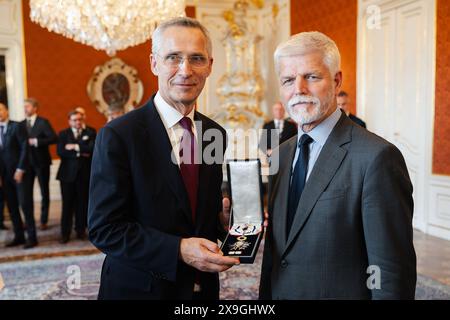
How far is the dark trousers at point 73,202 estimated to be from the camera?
17.8 feet

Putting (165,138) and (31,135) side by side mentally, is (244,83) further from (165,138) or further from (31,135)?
(165,138)

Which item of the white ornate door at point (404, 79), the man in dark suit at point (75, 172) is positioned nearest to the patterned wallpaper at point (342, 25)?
the white ornate door at point (404, 79)

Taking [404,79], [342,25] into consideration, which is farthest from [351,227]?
[342,25]

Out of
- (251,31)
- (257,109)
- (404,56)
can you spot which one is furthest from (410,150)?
(251,31)

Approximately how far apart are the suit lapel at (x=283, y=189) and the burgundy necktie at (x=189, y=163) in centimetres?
30

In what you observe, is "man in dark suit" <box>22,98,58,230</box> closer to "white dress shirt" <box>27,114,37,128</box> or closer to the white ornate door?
"white dress shirt" <box>27,114,37,128</box>

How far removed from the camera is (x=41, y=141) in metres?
5.56

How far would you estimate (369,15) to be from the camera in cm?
638

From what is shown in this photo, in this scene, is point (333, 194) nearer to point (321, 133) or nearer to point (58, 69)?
point (321, 133)

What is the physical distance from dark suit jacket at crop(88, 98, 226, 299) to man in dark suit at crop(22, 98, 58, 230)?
14.1 ft

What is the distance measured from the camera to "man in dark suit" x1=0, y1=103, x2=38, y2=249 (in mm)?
5102

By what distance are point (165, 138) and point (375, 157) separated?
0.70 metres

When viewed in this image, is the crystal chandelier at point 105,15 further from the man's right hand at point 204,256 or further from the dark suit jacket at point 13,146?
the man's right hand at point 204,256

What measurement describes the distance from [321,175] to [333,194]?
8 cm
